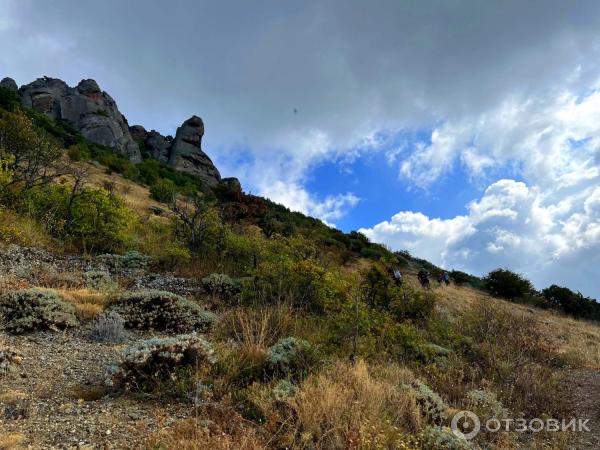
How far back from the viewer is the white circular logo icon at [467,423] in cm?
457

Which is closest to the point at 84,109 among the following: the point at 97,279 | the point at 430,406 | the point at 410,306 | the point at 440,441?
the point at 97,279

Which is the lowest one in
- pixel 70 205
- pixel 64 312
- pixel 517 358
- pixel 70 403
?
pixel 70 403

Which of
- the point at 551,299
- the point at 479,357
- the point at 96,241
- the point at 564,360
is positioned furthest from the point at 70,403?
the point at 551,299

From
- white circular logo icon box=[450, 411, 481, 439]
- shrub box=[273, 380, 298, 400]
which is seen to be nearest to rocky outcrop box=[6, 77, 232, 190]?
shrub box=[273, 380, 298, 400]

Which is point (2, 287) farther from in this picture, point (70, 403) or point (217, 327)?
point (70, 403)

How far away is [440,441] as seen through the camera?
3818mm

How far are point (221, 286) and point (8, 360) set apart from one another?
17.1ft

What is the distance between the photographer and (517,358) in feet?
24.9

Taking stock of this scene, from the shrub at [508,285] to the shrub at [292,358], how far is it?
2728 cm

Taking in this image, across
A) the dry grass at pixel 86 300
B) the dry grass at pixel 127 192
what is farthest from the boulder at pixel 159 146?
the dry grass at pixel 86 300

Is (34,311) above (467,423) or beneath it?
beneath

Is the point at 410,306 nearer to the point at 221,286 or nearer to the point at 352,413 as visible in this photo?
the point at 221,286

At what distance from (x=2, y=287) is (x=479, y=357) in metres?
8.87

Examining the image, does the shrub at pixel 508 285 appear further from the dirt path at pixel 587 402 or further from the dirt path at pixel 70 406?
the dirt path at pixel 70 406
